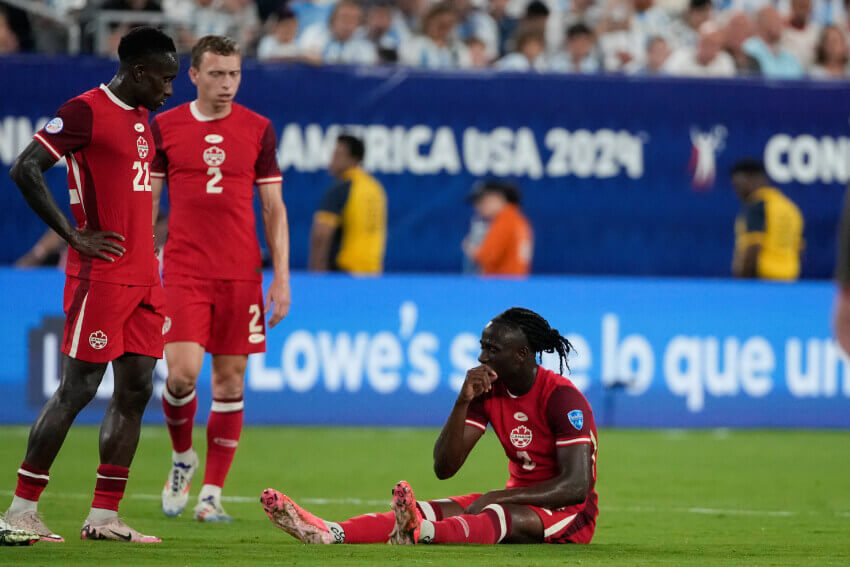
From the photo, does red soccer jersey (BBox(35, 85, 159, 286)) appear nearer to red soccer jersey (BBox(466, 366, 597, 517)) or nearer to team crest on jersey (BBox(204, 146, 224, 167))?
team crest on jersey (BBox(204, 146, 224, 167))

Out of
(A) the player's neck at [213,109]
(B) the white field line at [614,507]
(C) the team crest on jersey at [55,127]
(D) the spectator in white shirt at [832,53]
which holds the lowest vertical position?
(B) the white field line at [614,507]

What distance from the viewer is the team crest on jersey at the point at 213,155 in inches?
307

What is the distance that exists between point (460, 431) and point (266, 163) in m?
2.24

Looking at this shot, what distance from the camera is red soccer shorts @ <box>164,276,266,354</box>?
7.76 meters

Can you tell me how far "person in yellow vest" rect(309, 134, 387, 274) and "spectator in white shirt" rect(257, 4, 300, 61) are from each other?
1765mm

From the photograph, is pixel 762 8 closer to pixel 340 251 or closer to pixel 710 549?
pixel 340 251

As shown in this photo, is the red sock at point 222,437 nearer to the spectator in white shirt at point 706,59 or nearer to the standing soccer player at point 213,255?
the standing soccer player at point 213,255

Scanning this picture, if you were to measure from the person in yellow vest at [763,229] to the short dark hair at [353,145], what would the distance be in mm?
3833

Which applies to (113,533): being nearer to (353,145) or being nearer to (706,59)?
(353,145)

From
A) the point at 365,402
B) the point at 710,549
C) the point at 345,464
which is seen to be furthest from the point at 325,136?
the point at 710,549

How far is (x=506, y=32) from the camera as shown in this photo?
16.4 metres

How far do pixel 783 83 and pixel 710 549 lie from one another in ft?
29.5

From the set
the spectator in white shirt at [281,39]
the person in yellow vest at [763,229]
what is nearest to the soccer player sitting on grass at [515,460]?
the person in yellow vest at [763,229]

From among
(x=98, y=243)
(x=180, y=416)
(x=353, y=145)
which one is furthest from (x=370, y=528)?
(x=353, y=145)
